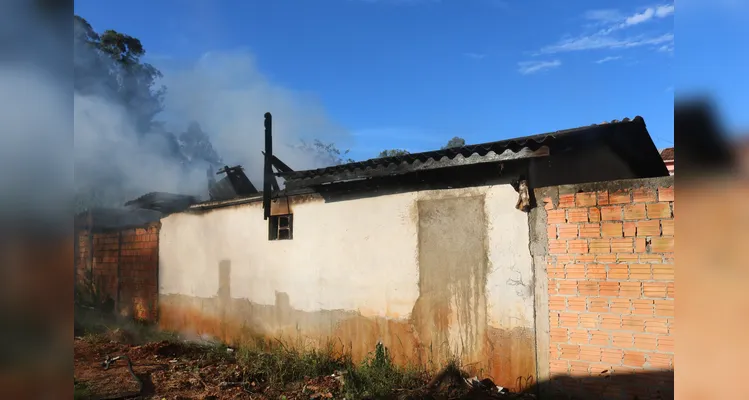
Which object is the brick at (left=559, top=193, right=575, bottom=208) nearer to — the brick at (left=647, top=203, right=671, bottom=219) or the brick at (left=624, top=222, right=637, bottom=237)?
the brick at (left=624, top=222, right=637, bottom=237)

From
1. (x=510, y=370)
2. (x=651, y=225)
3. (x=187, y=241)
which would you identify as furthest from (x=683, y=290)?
(x=187, y=241)

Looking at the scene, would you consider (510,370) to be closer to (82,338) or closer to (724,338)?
(724,338)

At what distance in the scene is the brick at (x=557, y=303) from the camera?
508 cm

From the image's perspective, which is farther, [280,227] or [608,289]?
[280,227]

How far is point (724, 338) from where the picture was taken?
29.6 inches

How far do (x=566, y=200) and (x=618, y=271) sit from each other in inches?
37.0

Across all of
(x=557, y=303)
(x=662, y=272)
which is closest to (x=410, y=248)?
(x=557, y=303)

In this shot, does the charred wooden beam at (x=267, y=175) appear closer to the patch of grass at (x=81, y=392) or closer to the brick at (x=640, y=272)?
the patch of grass at (x=81, y=392)

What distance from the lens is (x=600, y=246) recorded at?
192 inches

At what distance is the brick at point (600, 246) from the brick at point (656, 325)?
0.80 meters

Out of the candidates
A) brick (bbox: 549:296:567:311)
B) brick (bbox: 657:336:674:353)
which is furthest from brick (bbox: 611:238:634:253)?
brick (bbox: 657:336:674:353)

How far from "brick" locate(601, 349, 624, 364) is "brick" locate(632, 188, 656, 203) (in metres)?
1.62

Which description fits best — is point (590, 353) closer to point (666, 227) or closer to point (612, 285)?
point (612, 285)

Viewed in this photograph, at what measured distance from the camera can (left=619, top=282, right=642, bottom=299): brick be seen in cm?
463
